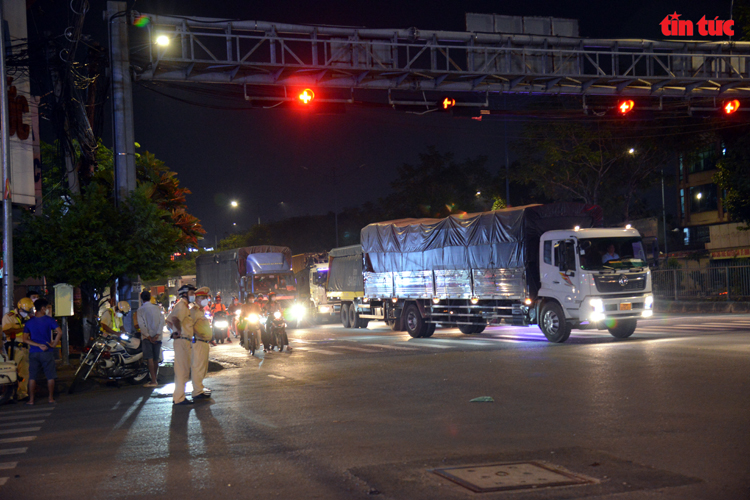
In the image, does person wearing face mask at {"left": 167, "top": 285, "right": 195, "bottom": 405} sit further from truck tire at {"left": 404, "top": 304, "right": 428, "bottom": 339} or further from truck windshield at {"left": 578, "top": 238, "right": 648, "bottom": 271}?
truck tire at {"left": 404, "top": 304, "right": 428, "bottom": 339}

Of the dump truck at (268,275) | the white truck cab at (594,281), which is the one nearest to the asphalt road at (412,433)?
the white truck cab at (594,281)

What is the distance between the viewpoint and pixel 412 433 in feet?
26.5

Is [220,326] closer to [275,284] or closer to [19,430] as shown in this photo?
[275,284]

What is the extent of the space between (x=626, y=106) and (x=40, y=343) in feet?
59.5

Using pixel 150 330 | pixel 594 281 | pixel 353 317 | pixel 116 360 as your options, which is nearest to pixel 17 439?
pixel 150 330

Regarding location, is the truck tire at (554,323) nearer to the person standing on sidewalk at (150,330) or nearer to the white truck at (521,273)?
the white truck at (521,273)

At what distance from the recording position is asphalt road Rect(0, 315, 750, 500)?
601cm

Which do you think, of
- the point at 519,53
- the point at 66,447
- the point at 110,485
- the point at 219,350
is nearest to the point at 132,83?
the point at 219,350

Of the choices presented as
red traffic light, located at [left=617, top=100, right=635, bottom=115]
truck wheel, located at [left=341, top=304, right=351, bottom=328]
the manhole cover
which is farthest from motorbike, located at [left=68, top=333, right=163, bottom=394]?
truck wheel, located at [left=341, top=304, right=351, bottom=328]

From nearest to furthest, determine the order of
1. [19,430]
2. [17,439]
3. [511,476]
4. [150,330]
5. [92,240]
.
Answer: [511,476], [17,439], [19,430], [150,330], [92,240]

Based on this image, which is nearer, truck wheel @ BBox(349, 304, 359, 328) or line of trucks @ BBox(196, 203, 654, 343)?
line of trucks @ BBox(196, 203, 654, 343)

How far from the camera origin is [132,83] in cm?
1917

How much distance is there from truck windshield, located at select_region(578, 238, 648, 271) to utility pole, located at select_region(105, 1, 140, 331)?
11570mm

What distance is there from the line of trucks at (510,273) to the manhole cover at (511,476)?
12362 mm
